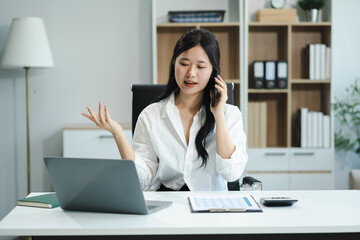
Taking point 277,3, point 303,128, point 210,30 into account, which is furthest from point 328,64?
point 210,30

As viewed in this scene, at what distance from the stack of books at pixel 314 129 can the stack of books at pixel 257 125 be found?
0.29 m

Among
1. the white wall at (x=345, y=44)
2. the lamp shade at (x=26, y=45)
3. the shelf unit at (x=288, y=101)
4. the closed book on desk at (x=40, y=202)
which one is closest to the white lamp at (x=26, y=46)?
the lamp shade at (x=26, y=45)

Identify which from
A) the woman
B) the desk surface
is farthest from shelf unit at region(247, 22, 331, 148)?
the desk surface

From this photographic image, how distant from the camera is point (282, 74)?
12.6 feet

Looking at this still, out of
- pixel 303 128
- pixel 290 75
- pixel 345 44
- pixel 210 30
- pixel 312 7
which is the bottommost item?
pixel 303 128

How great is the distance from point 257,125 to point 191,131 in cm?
188

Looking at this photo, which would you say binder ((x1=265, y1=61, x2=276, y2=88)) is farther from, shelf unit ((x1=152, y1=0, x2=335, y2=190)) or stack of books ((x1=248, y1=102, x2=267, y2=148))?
stack of books ((x1=248, y1=102, x2=267, y2=148))

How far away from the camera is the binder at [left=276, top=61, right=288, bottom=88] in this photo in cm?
383

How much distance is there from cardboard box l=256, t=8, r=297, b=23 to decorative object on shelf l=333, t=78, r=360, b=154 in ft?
2.43

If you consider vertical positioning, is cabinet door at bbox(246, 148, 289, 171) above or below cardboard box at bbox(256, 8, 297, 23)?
below

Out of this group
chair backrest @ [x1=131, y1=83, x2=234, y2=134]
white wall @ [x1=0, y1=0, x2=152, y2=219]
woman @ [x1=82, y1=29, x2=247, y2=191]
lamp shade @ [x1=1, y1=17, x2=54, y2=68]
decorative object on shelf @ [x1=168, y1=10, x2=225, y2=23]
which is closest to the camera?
woman @ [x1=82, y1=29, x2=247, y2=191]

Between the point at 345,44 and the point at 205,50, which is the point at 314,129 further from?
the point at 205,50

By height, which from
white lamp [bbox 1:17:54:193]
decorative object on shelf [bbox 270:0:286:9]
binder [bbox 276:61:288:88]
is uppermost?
decorative object on shelf [bbox 270:0:286:9]

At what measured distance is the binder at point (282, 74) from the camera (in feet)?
12.6
